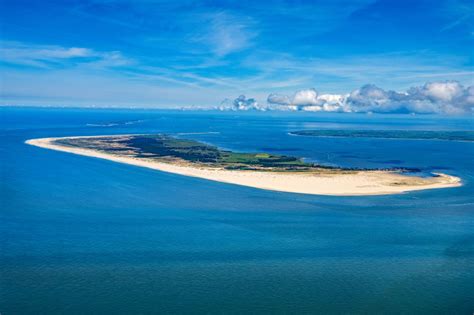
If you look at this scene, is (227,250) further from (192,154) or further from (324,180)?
(192,154)

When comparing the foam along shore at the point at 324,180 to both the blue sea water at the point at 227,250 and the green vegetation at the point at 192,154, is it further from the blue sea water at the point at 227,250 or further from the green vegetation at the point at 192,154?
the green vegetation at the point at 192,154

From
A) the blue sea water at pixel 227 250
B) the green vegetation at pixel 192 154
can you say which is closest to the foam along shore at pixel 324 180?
the blue sea water at pixel 227 250

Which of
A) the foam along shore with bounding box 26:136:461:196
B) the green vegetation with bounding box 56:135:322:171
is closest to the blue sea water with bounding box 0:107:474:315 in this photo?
the foam along shore with bounding box 26:136:461:196

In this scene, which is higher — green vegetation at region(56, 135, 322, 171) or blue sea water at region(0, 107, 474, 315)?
green vegetation at region(56, 135, 322, 171)

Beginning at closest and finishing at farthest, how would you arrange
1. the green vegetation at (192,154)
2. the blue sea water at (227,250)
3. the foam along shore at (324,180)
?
the blue sea water at (227,250), the foam along shore at (324,180), the green vegetation at (192,154)

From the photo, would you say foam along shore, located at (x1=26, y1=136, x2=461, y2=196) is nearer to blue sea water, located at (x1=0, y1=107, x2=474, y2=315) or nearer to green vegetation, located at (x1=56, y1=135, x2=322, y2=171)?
blue sea water, located at (x1=0, y1=107, x2=474, y2=315)

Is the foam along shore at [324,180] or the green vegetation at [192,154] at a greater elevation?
the green vegetation at [192,154]

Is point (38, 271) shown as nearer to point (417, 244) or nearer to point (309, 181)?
point (417, 244)
